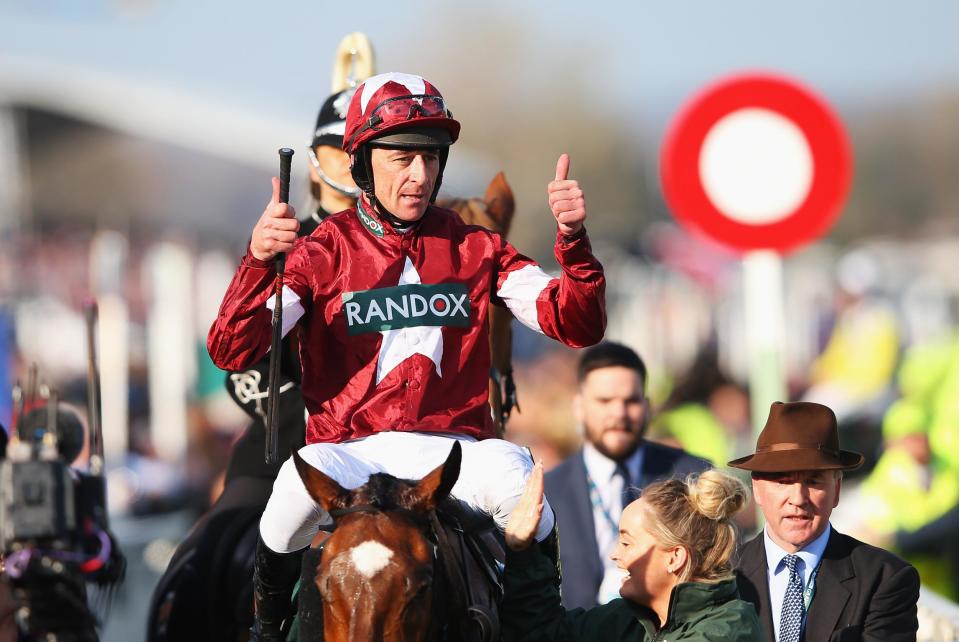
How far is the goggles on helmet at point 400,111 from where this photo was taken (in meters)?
4.94

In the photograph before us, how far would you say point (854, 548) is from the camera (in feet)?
18.9

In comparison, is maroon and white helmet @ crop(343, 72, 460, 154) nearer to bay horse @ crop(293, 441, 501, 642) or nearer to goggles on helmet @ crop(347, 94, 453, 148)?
goggles on helmet @ crop(347, 94, 453, 148)

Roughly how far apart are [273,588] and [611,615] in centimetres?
110

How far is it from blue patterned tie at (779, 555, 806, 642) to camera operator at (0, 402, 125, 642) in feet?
8.25

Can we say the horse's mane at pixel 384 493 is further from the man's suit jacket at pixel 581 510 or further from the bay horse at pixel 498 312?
the man's suit jacket at pixel 581 510

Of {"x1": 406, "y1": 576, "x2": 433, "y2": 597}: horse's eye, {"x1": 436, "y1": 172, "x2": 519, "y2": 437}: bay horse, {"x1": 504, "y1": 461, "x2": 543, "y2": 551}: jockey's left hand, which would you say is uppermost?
{"x1": 436, "y1": 172, "x2": 519, "y2": 437}: bay horse

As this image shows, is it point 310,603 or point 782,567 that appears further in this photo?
point 782,567

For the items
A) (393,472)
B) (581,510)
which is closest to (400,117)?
(393,472)

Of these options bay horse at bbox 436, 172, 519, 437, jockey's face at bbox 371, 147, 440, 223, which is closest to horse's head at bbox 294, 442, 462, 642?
jockey's face at bbox 371, 147, 440, 223

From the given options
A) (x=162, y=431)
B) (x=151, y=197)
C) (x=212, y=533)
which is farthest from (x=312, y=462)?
(x=151, y=197)

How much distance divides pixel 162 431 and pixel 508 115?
52.1 m

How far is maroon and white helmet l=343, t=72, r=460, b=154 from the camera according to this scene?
4.95 metres

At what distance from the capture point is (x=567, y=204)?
15.6ft

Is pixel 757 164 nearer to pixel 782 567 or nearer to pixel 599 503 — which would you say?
pixel 599 503
